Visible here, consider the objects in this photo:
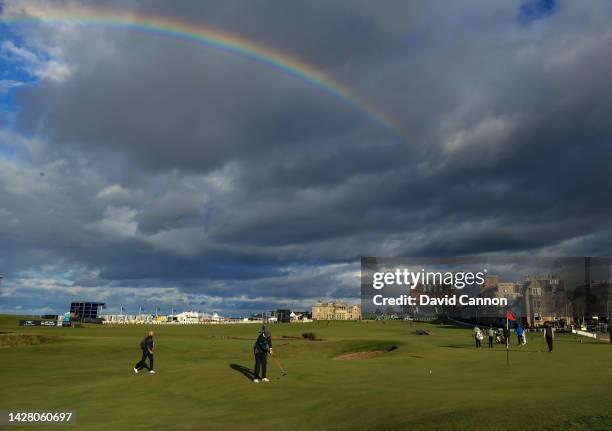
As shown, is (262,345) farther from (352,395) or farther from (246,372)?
(352,395)

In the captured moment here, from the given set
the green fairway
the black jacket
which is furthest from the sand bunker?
the black jacket

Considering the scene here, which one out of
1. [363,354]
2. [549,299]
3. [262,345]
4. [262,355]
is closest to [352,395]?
[262,355]

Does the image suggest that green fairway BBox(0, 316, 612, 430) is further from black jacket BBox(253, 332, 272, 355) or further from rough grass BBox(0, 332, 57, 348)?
rough grass BBox(0, 332, 57, 348)

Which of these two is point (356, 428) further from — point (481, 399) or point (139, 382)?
point (139, 382)

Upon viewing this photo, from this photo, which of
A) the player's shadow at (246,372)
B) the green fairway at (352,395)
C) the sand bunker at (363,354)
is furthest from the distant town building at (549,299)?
the player's shadow at (246,372)

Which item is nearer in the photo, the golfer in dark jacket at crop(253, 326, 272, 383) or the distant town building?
the golfer in dark jacket at crop(253, 326, 272, 383)

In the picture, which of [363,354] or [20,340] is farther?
[20,340]

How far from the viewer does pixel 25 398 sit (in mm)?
25297

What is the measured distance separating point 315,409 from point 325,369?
12.3 metres

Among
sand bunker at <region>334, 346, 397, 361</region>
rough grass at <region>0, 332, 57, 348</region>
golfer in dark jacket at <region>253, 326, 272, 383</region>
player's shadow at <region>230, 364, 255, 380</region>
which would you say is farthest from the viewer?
rough grass at <region>0, 332, 57, 348</region>

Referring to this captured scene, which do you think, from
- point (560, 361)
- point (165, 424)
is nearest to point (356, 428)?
point (165, 424)

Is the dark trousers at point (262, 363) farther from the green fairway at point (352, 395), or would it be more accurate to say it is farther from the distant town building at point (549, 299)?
the distant town building at point (549, 299)

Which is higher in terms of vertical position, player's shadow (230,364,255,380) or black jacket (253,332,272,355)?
black jacket (253,332,272,355)

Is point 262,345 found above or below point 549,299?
below
